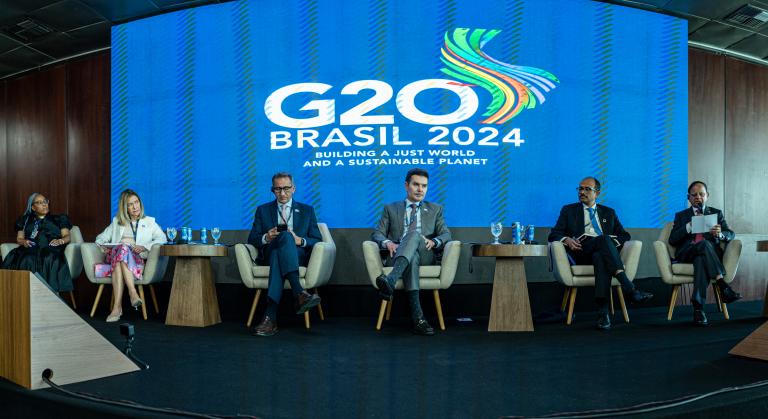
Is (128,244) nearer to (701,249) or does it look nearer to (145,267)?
(145,267)

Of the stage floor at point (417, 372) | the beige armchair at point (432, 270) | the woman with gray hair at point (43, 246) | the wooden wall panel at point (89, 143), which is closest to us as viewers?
the stage floor at point (417, 372)

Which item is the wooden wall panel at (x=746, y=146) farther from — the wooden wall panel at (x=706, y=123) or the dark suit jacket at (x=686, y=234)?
the dark suit jacket at (x=686, y=234)

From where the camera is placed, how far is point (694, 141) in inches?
252

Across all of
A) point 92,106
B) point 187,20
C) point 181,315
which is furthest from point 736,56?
point 92,106

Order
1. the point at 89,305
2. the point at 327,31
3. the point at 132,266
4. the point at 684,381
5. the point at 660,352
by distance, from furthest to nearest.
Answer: the point at 89,305 → the point at 327,31 → the point at 132,266 → the point at 660,352 → the point at 684,381

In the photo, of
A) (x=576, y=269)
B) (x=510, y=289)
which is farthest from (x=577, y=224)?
(x=510, y=289)

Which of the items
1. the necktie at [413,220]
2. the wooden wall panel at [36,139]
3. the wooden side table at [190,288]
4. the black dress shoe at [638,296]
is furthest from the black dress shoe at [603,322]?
the wooden wall panel at [36,139]

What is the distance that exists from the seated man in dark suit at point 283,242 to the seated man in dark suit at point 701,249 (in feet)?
10.4

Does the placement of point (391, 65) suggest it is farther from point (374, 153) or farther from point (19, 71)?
point (19, 71)

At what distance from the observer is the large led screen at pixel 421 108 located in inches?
199

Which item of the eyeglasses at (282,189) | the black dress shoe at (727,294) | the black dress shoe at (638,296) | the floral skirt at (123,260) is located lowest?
the black dress shoe at (727,294)

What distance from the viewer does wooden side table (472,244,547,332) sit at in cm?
401

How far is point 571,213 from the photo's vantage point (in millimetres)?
4664

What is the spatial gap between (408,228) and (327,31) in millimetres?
2211
